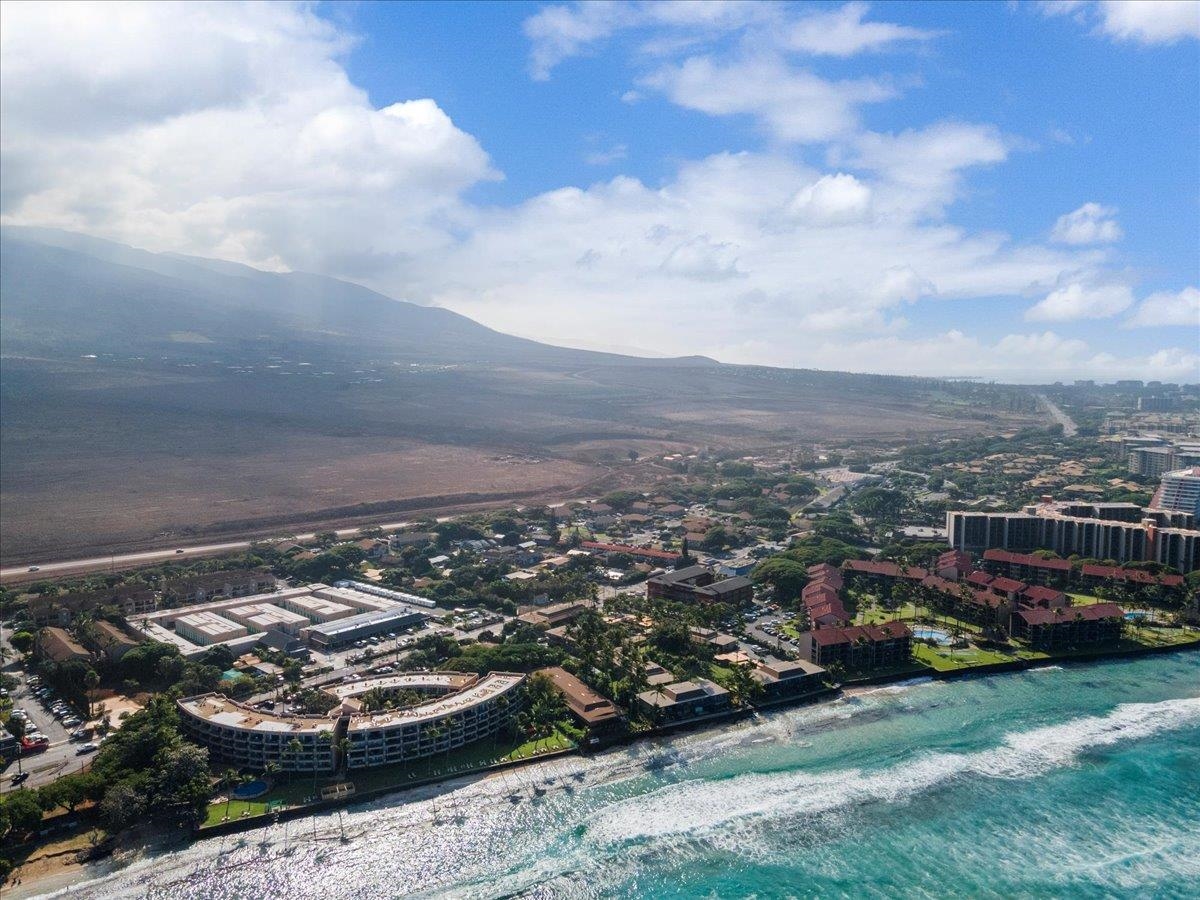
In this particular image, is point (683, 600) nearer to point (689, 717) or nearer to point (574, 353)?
point (689, 717)

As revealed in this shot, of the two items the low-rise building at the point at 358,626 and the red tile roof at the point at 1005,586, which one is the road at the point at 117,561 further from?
the red tile roof at the point at 1005,586

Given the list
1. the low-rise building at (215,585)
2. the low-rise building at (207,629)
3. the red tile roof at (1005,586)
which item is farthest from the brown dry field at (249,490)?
the red tile roof at (1005,586)

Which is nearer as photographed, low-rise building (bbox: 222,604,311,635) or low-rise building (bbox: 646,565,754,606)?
low-rise building (bbox: 222,604,311,635)

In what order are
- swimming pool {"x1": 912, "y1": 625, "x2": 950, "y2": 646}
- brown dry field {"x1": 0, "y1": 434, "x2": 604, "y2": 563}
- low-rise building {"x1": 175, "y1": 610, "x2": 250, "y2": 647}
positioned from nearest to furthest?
swimming pool {"x1": 912, "y1": 625, "x2": 950, "y2": 646} → low-rise building {"x1": 175, "y1": 610, "x2": 250, "y2": 647} → brown dry field {"x1": 0, "y1": 434, "x2": 604, "y2": 563}

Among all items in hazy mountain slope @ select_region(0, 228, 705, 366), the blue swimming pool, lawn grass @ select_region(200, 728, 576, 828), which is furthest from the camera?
hazy mountain slope @ select_region(0, 228, 705, 366)

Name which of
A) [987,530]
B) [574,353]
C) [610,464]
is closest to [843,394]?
[574,353]

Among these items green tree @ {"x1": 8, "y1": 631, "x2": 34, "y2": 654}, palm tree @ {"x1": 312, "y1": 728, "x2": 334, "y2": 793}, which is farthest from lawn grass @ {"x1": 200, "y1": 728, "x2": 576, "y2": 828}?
green tree @ {"x1": 8, "y1": 631, "x2": 34, "y2": 654}

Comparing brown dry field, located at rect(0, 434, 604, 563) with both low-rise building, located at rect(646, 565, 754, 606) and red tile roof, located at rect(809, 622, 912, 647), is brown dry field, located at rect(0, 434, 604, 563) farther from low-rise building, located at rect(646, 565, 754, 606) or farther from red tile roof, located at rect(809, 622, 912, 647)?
red tile roof, located at rect(809, 622, 912, 647)
